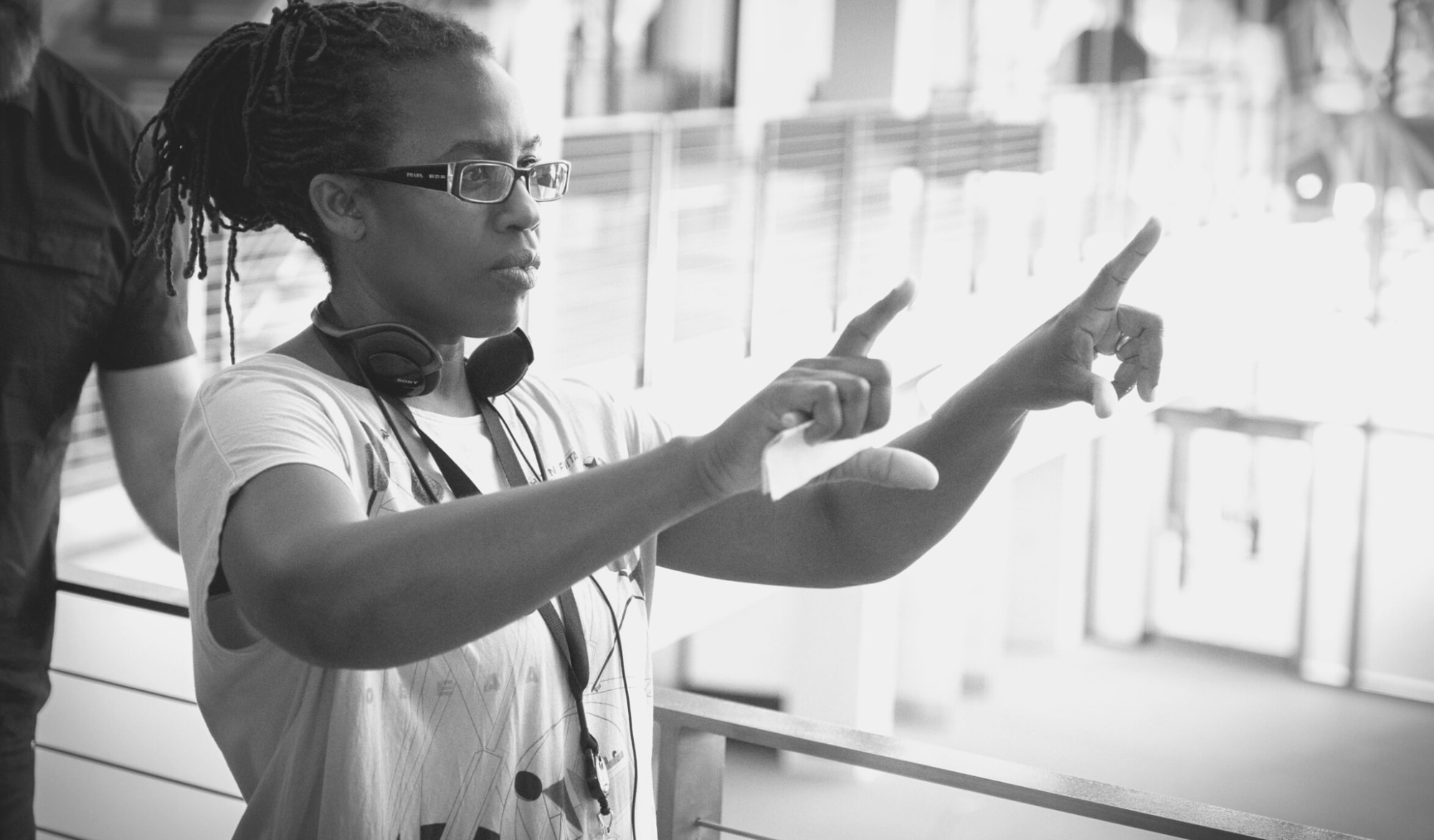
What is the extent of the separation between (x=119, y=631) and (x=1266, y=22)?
1170cm

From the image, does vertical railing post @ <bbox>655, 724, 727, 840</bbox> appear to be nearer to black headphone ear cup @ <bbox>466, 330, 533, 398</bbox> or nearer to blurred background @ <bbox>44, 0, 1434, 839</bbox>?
black headphone ear cup @ <bbox>466, 330, 533, 398</bbox>

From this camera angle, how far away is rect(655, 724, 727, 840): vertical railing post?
4.33ft

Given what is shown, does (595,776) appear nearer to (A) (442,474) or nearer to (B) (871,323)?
(A) (442,474)

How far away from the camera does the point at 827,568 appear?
1105 mm

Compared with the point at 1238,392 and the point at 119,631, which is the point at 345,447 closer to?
the point at 119,631

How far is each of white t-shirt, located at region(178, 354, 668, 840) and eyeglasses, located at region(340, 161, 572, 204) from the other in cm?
14

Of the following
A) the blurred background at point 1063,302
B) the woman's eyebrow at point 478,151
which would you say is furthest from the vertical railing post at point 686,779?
the blurred background at point 1063,302

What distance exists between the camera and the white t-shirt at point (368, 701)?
83cm

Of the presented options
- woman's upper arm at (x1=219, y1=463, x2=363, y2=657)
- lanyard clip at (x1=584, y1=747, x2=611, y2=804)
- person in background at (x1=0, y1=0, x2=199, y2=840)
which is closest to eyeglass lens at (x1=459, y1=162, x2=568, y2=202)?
woman's upper arm at (x1=219, y1=463, x2=363, y2=657)

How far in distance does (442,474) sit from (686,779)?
1.76 feet

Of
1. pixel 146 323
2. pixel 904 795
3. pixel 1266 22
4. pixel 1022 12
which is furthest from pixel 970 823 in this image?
pixel 146 323

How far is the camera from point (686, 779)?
134 centimetres

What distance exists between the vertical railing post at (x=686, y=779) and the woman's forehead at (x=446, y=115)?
2.03 feet

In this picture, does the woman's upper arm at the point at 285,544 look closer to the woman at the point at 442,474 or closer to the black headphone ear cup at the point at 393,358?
the woman at the point at 442,474
